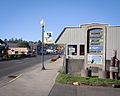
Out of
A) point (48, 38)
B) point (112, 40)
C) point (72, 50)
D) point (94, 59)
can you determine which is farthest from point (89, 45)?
point (48, 38)

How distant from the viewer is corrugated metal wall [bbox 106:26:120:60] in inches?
434

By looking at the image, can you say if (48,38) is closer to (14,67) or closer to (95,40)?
(95,40)

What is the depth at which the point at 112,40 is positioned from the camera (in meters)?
11.1

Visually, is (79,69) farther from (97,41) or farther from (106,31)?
(106,31)

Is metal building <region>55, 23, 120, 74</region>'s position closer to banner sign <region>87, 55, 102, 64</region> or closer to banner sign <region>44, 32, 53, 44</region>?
banner sign <region>87, 55, 102, 64</region>

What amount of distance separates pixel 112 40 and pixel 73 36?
3235 mm

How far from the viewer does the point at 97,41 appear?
442 inches

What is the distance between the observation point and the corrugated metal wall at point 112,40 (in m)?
11.0

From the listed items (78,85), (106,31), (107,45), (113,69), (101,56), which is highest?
(106,31)

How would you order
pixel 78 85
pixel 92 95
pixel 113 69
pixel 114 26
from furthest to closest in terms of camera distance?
pixel 114 26 → pixel 113 69 → pixel 78 85 → pixel 92 95

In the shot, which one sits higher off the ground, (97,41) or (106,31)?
(106,31)

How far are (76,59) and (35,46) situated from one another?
101 meters

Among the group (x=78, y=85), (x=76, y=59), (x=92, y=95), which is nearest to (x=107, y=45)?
(x=76, y=59)

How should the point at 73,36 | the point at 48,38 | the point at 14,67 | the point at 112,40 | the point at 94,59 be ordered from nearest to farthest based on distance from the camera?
the point at 112,40, the point at 94,59, the point at 73,36, the point at 48,38, the point at 14,67
